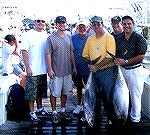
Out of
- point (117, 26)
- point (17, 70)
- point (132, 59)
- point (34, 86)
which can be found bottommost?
point (34, 86)

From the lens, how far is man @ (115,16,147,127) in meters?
4.32

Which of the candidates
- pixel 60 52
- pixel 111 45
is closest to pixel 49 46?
pixel 60 52

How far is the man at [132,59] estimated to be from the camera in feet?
14.2

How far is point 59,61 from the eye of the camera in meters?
4.63

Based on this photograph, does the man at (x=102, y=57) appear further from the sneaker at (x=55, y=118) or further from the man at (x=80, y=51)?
the sneaker at (x=55, y=118)

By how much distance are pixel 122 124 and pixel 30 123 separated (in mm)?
1321

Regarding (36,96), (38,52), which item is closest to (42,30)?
(38,52)

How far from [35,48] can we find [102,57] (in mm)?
956

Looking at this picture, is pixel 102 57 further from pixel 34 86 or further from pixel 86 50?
pixel 34 86

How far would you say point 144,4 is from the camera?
5.62 meters

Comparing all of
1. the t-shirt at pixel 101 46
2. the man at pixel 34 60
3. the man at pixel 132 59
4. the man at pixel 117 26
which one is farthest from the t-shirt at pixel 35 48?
the man at pixel 117 26

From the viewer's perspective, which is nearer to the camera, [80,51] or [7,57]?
[80,51]

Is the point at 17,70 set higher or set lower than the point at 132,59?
lower

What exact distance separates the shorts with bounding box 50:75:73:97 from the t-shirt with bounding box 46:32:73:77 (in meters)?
0.08
